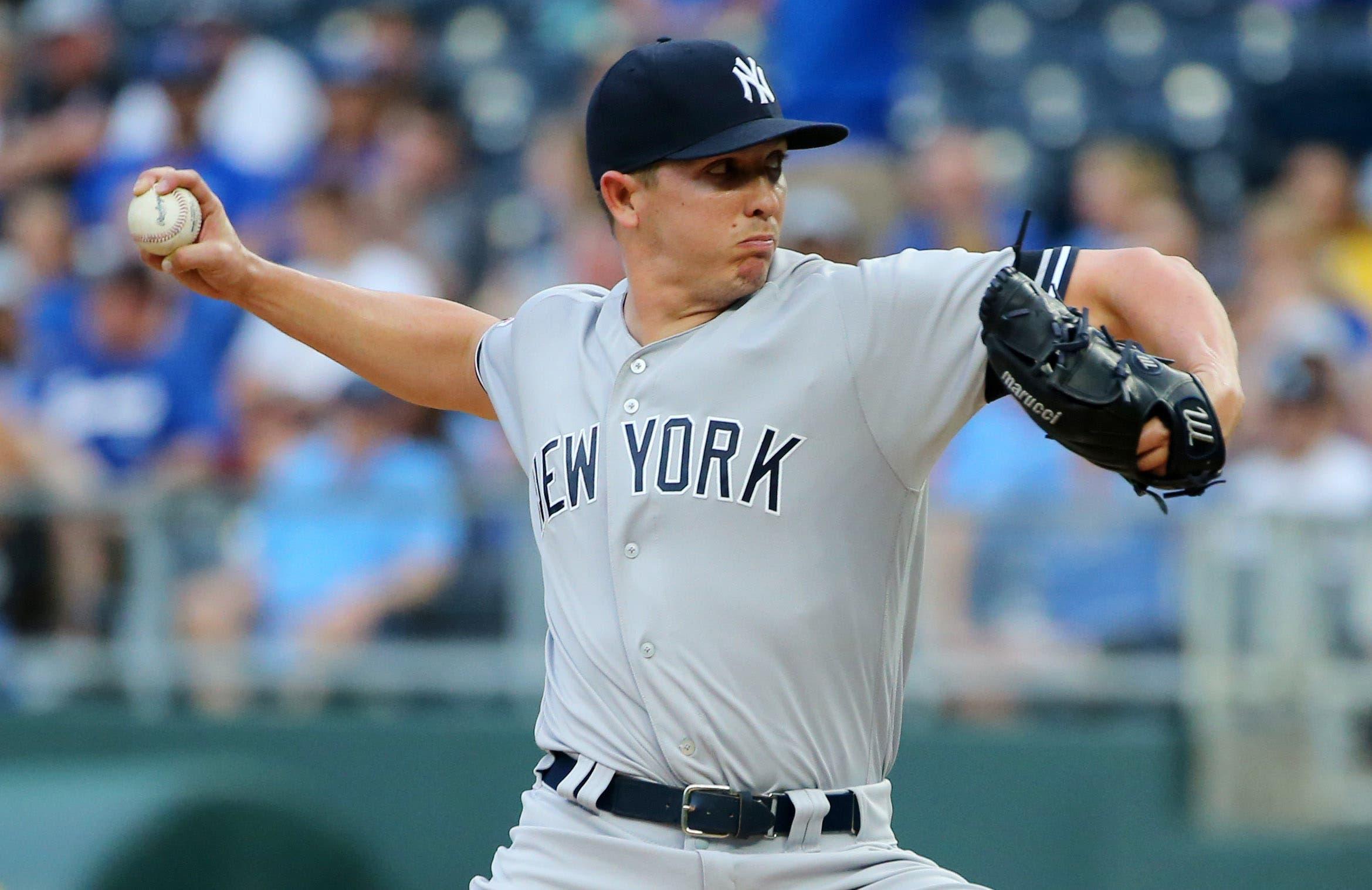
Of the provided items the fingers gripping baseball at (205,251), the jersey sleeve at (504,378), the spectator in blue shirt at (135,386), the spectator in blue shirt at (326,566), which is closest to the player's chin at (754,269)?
the jersey sleeve at (504,378)

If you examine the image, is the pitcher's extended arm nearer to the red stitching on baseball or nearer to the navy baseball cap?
the red stitching on baseball

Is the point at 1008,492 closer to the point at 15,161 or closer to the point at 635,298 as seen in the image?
the point at 635,298

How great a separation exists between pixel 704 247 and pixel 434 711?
12.6 feet

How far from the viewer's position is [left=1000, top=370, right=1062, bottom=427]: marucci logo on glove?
2811mm

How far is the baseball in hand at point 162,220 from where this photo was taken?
368 centimetres

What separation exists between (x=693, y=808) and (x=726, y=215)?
1.02m

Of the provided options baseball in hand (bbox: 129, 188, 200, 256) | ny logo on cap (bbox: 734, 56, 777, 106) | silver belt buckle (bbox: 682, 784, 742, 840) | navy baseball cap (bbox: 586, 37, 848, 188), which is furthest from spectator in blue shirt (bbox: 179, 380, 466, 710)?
silver belt buckle (bbox: 682, 784, 742, 840)

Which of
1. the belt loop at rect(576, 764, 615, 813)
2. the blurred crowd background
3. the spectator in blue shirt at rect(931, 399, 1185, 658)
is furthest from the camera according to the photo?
the blurred crowd background

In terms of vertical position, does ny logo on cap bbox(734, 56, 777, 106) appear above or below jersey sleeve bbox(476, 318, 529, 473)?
above

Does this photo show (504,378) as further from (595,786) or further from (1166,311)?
(1166,311)

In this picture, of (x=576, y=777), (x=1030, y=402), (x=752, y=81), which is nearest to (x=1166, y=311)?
(x=1030, y=402)

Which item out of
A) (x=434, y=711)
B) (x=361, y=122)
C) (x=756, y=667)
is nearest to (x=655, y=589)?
(x=756, y=667)

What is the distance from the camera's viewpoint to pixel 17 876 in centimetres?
549

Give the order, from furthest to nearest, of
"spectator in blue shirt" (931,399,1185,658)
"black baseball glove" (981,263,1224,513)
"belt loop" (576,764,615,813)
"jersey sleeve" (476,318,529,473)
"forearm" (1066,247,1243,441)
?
"spectator in blue shirt" (931,399,1185,658), "jersey sleeve" (476,318,529,473), "belt loop" (576,764,615,813), "forearm" (1066,247,1243,441), "black baseball glove" (981,263,1224,513)
